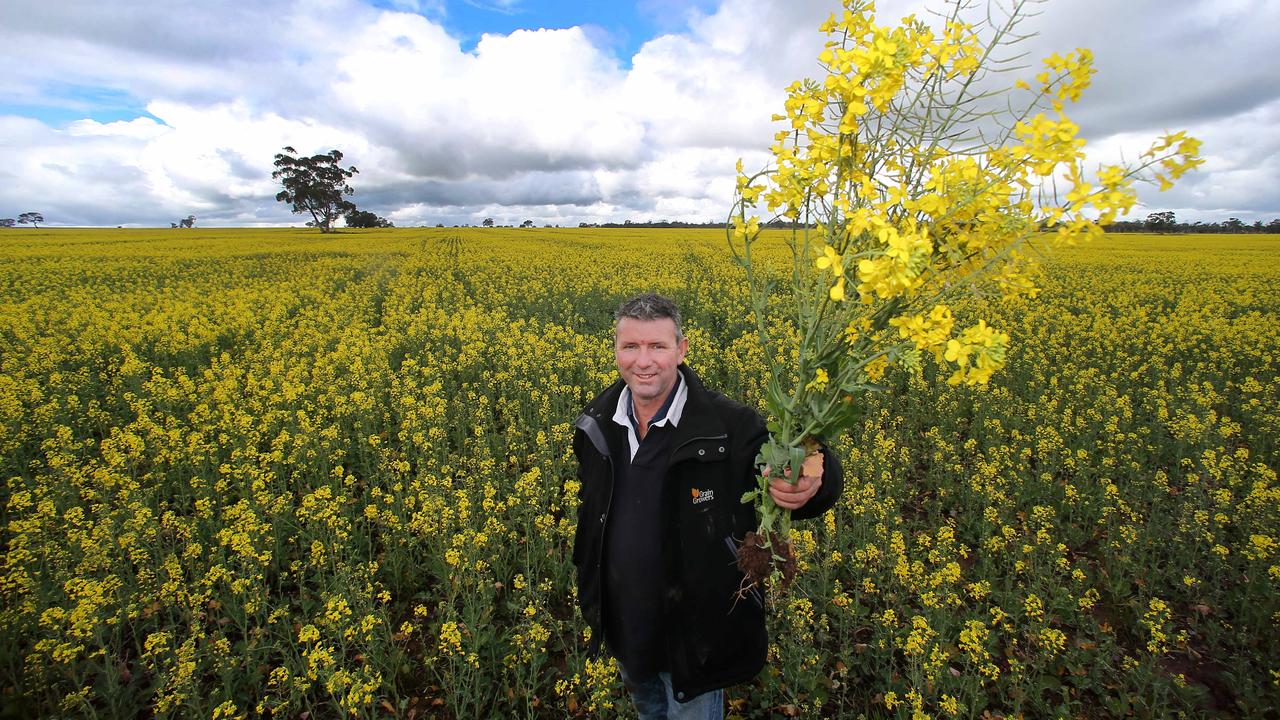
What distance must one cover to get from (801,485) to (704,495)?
84 cm

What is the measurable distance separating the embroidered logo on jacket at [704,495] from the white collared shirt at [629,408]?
345mm

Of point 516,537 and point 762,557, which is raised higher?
point 762,557

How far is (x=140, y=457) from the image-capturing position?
5562mm

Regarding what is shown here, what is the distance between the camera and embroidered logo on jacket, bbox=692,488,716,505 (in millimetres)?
2523

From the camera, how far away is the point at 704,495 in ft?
8.29

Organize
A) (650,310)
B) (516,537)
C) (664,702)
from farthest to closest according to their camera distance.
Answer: (516,537), (664,702), (650,310)

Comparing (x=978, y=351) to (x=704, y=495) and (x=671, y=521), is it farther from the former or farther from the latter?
(x=671, y=521)

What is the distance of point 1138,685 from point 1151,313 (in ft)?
54.5

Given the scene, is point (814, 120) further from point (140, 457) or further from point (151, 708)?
point (140, 457)

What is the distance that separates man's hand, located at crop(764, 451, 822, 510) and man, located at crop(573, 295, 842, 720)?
64cm

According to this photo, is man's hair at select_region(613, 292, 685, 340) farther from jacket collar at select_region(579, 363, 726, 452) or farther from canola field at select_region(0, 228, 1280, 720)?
canola field at select_region(0, 228, 1280, 720)

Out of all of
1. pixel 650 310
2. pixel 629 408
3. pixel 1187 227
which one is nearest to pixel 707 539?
Result: pixel 629 408

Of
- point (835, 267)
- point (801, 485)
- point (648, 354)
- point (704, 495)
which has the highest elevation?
point (835, 267)

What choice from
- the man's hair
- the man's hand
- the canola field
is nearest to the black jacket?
the man's hair
